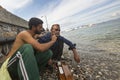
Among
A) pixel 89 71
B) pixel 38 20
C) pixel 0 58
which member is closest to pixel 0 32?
pixel 0 58

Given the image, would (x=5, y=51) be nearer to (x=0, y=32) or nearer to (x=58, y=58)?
(x=0, y=32)

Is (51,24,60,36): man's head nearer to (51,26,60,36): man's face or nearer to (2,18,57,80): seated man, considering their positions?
(51,26,60,36): man's face

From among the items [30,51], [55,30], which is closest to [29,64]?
[30,51]

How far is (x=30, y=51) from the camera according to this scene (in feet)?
10.9

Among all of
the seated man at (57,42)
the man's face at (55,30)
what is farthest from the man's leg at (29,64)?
the man's face at (55,30)

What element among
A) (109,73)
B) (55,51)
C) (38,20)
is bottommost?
(109,73)

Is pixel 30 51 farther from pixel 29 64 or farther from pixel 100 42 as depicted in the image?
pixel 100 42

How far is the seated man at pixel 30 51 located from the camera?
3.24 m

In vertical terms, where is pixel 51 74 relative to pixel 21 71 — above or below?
below

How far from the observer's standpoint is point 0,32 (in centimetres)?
643

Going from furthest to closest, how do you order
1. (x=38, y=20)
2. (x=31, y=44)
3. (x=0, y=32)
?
(x=0, y=32)
(x=38, y=20)
(x=31, y=44)

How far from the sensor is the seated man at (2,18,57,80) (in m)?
3.24

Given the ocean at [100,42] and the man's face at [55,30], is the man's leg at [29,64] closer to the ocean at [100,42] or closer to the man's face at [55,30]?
the man's face at [55,30]

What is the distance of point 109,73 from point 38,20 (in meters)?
3.88
